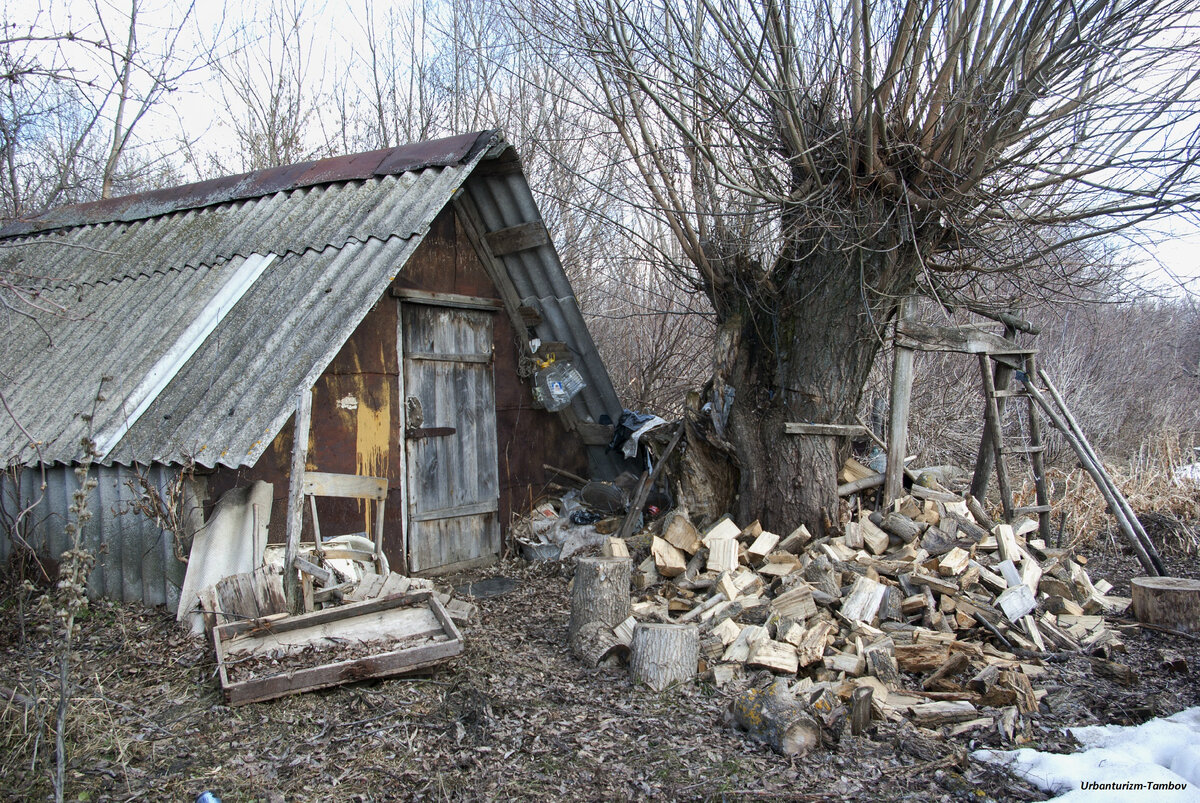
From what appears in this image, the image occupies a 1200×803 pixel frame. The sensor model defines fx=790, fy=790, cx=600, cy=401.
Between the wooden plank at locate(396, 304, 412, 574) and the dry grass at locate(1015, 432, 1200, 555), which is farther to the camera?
the dry grass at locate(1015, 432, 1200, 555)

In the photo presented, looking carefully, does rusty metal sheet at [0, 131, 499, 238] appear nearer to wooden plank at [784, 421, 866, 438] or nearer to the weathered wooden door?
the weathered wooden door

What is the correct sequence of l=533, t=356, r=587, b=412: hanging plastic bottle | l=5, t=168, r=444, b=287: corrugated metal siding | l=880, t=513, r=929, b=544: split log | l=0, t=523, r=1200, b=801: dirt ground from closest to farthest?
1. l=0, t=523, r=1200, b=801: dirt ground
2. l=880, t=513, r=929, b=544: split log
3. l=5, t=168, r=444, b=287: corrugated metal siding
4. l=533, t=356, r=587, b=412: hanging plastic bottle

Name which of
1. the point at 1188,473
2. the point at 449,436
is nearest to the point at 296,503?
the point at 449,436

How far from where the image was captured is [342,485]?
574 centimetres

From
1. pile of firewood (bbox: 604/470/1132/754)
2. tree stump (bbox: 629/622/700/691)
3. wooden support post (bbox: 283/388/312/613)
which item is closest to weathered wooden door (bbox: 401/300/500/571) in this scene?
pile of firewood (bbox: 604/470/1132/754)

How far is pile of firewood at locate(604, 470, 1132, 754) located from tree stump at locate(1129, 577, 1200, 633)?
0.22 meters

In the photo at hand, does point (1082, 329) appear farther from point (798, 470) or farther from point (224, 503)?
point (224, 503)

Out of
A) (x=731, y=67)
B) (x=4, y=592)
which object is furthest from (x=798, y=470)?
(x=4, y=592)

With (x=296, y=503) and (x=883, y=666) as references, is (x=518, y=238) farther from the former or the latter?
(x=883, y=666)

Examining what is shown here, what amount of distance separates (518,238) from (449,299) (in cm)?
94

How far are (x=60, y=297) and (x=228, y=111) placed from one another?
987 centimetres

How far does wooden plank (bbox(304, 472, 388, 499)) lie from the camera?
5547mm

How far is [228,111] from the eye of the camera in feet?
53.0

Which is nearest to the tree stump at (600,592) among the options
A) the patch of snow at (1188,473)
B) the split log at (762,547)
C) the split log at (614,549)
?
the split log at (614,549)
